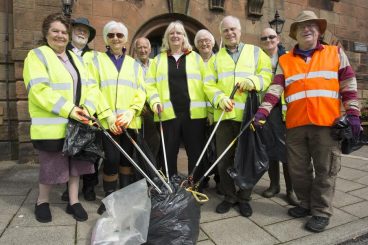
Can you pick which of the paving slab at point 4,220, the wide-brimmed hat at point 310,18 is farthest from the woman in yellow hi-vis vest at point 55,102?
the wide-brimmed hat at point 310,18

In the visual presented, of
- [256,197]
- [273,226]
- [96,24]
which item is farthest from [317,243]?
[96,24]

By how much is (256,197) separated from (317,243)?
1.21 meters

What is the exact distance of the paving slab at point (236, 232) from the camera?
276cm

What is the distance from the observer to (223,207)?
11.1 ft

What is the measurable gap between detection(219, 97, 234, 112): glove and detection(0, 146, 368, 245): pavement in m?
1.12

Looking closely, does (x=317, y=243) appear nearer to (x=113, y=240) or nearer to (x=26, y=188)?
(x=113, y=240)

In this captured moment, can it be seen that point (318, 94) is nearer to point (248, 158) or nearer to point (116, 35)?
point (248, 158)

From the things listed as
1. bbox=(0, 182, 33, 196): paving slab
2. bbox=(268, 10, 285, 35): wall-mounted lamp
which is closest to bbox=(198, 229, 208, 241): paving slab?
bbox=(0, 182, 33, 196): paving slab

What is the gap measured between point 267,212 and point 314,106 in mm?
1252

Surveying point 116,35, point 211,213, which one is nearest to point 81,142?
point 116,35

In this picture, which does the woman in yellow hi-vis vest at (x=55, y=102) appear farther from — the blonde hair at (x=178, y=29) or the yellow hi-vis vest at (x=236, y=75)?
the yellow hi-vis vest at (x=236, y=75)

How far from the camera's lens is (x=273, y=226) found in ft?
10.0

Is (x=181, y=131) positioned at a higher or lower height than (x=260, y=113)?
lower

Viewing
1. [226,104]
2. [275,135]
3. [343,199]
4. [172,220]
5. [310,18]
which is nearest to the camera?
[172,220]
